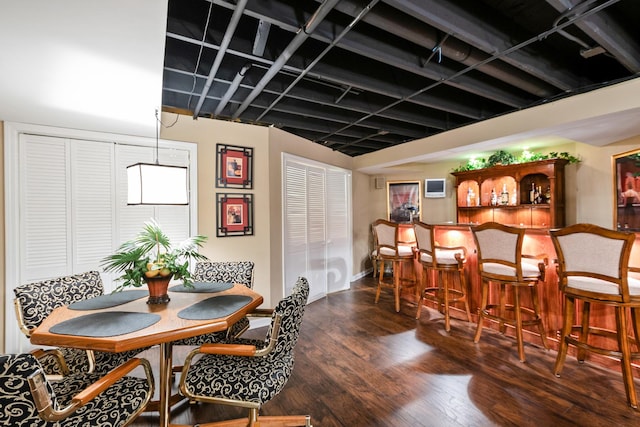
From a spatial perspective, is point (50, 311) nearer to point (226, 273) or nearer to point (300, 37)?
point (226, 273)

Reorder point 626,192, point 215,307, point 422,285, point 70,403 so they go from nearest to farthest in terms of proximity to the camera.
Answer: point 70,403 < point 215,307 < point 422,285 < point 626,192

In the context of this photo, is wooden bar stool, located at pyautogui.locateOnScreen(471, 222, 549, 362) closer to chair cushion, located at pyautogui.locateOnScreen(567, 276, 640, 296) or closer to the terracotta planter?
chair cushion, located at pyautogui.locateOnScreen(567, 276, 640, 296)

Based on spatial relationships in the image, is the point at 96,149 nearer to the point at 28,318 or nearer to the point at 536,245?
the point at 28,318

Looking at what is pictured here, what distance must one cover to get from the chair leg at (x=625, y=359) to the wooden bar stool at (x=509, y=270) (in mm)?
647

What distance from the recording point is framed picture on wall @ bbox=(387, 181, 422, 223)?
21.2ft

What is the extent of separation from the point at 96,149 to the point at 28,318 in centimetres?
175

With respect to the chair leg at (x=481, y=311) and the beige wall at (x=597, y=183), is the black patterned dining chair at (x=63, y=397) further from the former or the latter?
the beige wall at (x=597, y=183)

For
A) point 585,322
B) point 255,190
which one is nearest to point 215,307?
point 255,190

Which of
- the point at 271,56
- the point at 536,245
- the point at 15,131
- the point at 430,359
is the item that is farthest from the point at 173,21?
the point at 536,245

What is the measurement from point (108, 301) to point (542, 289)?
3887 millimetres

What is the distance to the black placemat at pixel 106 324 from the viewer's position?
1.46m

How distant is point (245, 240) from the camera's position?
358 centimetres

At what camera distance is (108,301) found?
200 centimetres

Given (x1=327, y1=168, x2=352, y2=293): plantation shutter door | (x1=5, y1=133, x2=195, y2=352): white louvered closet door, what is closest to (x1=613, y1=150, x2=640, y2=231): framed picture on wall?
(x1=327, y1=168, x2=352, y2=293): plantation shutter door
